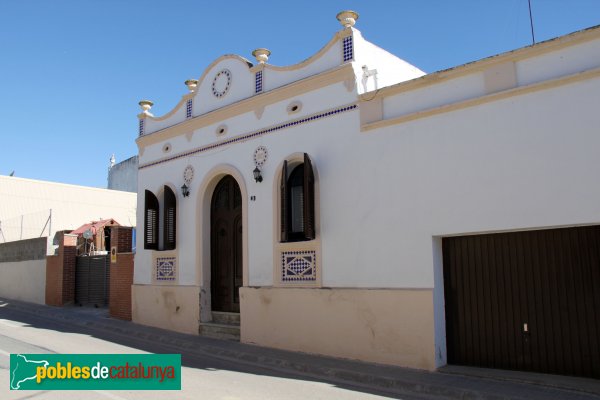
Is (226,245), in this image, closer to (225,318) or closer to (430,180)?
(225,318)

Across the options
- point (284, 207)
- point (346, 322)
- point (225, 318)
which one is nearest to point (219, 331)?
point (225, 318)

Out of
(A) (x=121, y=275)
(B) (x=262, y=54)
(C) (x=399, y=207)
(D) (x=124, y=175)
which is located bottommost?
(A) (x=121, y=275)

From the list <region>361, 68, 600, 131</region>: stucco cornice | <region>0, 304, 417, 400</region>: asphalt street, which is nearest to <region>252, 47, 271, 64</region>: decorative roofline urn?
<region>361, 68, 600, 131</region>: stucco cornice

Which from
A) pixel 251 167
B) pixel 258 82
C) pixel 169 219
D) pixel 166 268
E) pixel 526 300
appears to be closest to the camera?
pixel 526 300

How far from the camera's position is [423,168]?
27.6 ft

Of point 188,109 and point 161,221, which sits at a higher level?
point 188,109

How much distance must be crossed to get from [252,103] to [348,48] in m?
2.64

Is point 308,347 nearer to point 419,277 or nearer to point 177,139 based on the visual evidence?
point 419,277

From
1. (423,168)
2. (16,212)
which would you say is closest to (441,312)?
(423,168)

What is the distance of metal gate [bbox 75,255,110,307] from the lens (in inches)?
672

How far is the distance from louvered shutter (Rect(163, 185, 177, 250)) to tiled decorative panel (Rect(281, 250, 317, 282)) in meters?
3.76

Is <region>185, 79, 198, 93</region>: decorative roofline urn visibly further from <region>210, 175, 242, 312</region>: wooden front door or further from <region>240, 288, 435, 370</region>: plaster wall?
<region>240, 288, 435, 370</region>: plaster wall

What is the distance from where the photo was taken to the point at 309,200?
9688 mm

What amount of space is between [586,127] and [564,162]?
1.71 ft
